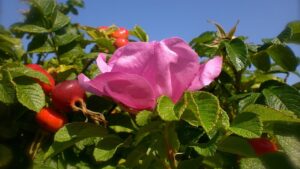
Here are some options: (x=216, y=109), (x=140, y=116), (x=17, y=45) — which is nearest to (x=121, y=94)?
(x=140, y=116)

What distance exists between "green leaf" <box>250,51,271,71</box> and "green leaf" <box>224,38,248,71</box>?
0.15 metres

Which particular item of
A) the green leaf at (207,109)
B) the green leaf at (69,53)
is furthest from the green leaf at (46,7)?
the green leaf at (207,109)

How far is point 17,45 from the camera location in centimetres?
157

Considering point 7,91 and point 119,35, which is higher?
point 7,91

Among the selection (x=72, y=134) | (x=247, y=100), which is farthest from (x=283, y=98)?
(x=72, y=134)

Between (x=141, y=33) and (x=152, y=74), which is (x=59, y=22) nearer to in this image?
(x=141, y=33)

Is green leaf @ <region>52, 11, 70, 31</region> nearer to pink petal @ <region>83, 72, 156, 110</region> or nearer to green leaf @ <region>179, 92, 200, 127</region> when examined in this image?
pink petal @ <region>83, 72, 156, 110</region>

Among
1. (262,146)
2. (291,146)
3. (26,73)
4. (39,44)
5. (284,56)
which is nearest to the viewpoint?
(291,146)

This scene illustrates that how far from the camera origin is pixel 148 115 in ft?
2.83

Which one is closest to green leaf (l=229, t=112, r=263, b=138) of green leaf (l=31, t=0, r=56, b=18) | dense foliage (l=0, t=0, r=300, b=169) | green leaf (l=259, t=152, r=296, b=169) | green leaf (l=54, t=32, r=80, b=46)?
dense foliage (l=0, t=0, r=300, b=169)

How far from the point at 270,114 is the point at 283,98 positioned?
275mm

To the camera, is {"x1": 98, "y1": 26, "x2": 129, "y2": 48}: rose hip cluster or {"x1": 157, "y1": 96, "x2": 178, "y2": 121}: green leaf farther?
{"x1": 98, "y1": 26, "x2": 129, "y2": 48}: rose hip cluster

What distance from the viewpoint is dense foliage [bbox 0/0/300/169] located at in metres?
0.88

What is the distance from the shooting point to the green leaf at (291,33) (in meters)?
1.18
